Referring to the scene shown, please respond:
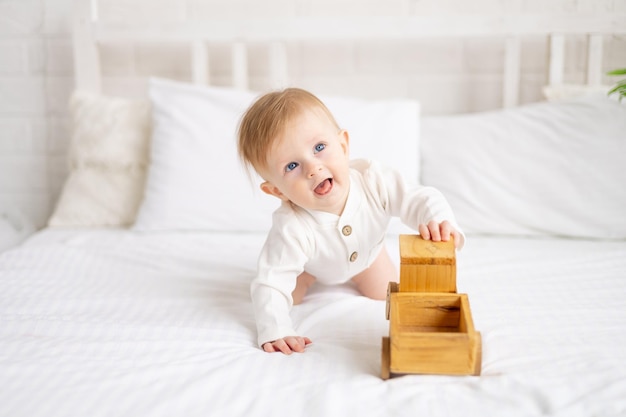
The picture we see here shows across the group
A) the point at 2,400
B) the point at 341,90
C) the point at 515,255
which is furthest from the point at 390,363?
the point at 341,90

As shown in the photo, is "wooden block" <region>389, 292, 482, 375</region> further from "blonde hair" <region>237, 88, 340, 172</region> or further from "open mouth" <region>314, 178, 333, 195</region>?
"blonde hair" <region>237, 88, 340, 172</region>

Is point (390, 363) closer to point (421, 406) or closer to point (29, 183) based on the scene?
point (421, 406)

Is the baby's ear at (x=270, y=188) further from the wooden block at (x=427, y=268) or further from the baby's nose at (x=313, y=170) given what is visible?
the wooden block at (x=427, y=268)

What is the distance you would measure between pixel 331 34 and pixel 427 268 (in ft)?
3.58

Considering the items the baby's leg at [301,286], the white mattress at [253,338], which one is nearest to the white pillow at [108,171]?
the white mattress at [253,338]

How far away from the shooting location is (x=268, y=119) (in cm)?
111

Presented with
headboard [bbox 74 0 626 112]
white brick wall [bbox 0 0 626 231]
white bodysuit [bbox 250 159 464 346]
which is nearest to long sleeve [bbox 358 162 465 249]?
white bodysuit [bbox 250 159 464 346]

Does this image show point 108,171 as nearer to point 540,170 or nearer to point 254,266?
point 254,266

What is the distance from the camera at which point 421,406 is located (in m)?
0.86

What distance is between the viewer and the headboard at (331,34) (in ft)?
6.03

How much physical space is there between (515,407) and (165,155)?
120 centimetres

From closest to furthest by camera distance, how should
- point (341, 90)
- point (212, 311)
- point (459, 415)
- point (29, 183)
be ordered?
point (459, 415)
point (212, 311)
point (341, 90)
point (29, 183)

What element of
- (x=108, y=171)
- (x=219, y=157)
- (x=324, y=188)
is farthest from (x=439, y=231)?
(x=108, y=171)

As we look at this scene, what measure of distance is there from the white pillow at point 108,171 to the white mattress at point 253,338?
0.22 m
